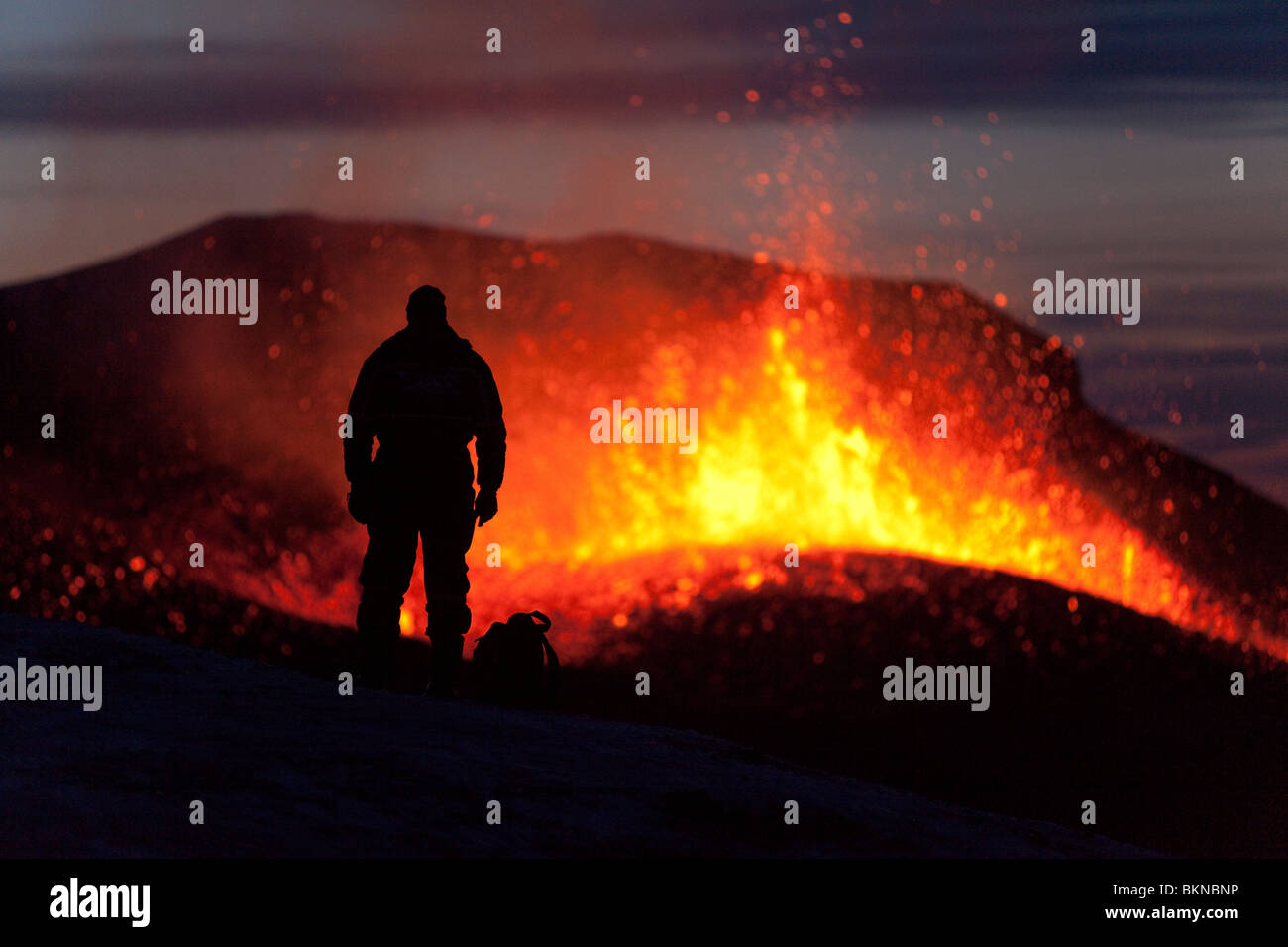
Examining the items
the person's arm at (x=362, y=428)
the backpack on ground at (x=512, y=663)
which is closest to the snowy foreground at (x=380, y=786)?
the backpack on ground at (x=512, y=663)

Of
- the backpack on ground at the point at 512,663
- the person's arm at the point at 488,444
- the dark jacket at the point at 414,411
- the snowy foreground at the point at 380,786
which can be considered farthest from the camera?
the backpack on ground at the point at 512,663

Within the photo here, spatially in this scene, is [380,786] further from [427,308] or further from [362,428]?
[427,308]

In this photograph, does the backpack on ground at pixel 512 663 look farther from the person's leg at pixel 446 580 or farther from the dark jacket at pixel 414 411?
the dark jacket at pixel 414 411

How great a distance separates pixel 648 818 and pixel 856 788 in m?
2.37

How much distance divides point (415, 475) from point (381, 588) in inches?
34.0

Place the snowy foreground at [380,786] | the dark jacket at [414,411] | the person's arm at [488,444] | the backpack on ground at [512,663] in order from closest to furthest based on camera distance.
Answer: the snowy foreground at [380,786]
the dark jacket at [414,411]
the person's arm at [488,444]
the backpack on ground at [512,663]

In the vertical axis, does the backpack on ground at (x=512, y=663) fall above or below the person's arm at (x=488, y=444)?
below

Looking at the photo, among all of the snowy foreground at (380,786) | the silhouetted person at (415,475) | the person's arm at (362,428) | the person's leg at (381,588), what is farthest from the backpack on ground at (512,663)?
the person's arm at (362,428)

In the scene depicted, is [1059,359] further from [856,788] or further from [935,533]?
[856,788]

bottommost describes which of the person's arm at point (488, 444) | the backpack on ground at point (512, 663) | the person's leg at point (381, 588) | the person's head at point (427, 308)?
the backpack on ground at point (512, 663)

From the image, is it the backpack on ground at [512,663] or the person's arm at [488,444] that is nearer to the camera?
the person's arm at [488,444]

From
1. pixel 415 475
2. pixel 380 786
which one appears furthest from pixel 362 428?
pixel 380 786

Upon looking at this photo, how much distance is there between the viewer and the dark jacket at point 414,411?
1219cm
